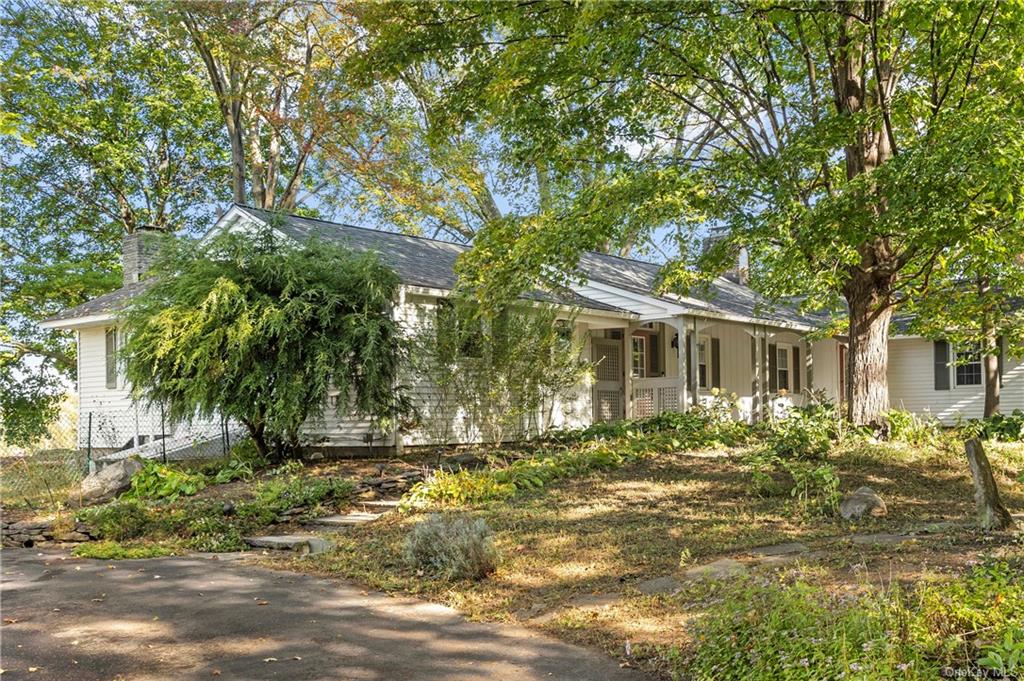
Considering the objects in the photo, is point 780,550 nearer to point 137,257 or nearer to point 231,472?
point 231,472

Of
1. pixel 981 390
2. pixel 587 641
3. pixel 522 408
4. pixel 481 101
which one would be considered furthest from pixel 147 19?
pixel 981 390

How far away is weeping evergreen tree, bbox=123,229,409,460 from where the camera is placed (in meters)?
13.8

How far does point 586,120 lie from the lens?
46.6 ft

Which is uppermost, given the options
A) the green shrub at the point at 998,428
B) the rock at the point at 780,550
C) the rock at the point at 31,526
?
the green shrub at the point at 998,428

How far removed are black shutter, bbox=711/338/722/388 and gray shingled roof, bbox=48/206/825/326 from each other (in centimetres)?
109

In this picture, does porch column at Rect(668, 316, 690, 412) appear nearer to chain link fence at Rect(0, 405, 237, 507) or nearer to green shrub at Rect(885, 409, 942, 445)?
green shrub at Rect(885, 409, 942, 445)

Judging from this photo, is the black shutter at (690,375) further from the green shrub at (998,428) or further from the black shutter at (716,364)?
the green shrub at (998,428)

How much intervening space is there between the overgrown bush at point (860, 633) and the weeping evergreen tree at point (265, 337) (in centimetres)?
957

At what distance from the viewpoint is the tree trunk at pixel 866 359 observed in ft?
46.6

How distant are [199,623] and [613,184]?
861cm

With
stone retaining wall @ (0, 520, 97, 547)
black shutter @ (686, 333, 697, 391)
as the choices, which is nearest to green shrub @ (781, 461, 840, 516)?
black shutter @ (686, 333, 697, 391)

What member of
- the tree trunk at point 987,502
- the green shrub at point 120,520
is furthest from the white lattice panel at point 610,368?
the tree trunk at point 987,502

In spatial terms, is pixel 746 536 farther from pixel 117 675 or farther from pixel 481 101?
pixel 481 101

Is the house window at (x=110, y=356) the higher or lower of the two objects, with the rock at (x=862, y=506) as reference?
higher
